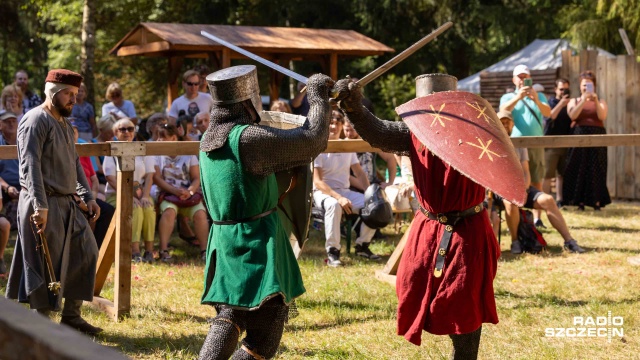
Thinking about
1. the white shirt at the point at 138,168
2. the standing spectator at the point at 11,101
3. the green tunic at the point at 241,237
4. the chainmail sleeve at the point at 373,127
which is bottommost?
the white shirt at the point at 138,168

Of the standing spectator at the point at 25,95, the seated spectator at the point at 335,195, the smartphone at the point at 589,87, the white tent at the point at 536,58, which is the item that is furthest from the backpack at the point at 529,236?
the white tent at the point at 536,58

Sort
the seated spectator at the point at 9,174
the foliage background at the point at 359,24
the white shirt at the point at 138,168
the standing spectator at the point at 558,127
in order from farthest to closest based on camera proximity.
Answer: the foliage background at the point at 359,24 → the standing spectator at the point at 558,127 → the white shirt at the point at 138,168 → the seated spectator at the point at 9,174

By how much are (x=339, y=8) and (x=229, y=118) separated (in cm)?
1713

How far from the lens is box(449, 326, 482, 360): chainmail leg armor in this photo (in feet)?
13.0

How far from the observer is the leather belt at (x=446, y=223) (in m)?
3.91

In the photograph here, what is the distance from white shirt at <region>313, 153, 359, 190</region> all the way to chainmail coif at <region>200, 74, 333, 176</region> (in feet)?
13.9

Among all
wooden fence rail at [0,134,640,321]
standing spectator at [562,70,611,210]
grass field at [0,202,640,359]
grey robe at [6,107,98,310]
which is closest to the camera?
grey robe at [6,107,98,310]

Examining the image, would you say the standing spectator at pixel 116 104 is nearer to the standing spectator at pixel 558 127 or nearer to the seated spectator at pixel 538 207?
the seated spectator at pixel 538 207

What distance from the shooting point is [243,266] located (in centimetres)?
374

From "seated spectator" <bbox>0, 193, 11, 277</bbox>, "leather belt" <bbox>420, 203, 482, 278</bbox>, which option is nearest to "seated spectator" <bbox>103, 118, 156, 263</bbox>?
"seated spectator" <bbox>0, 193, 11, 277</bbox>

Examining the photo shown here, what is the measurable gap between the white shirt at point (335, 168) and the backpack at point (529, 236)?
1692 mm

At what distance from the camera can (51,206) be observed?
195 inches

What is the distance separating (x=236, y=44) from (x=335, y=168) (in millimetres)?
3674

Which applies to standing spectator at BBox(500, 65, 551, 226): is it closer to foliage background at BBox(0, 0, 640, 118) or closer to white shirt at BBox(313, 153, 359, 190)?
white shirt at BBox(313, 153, 359, 190)
